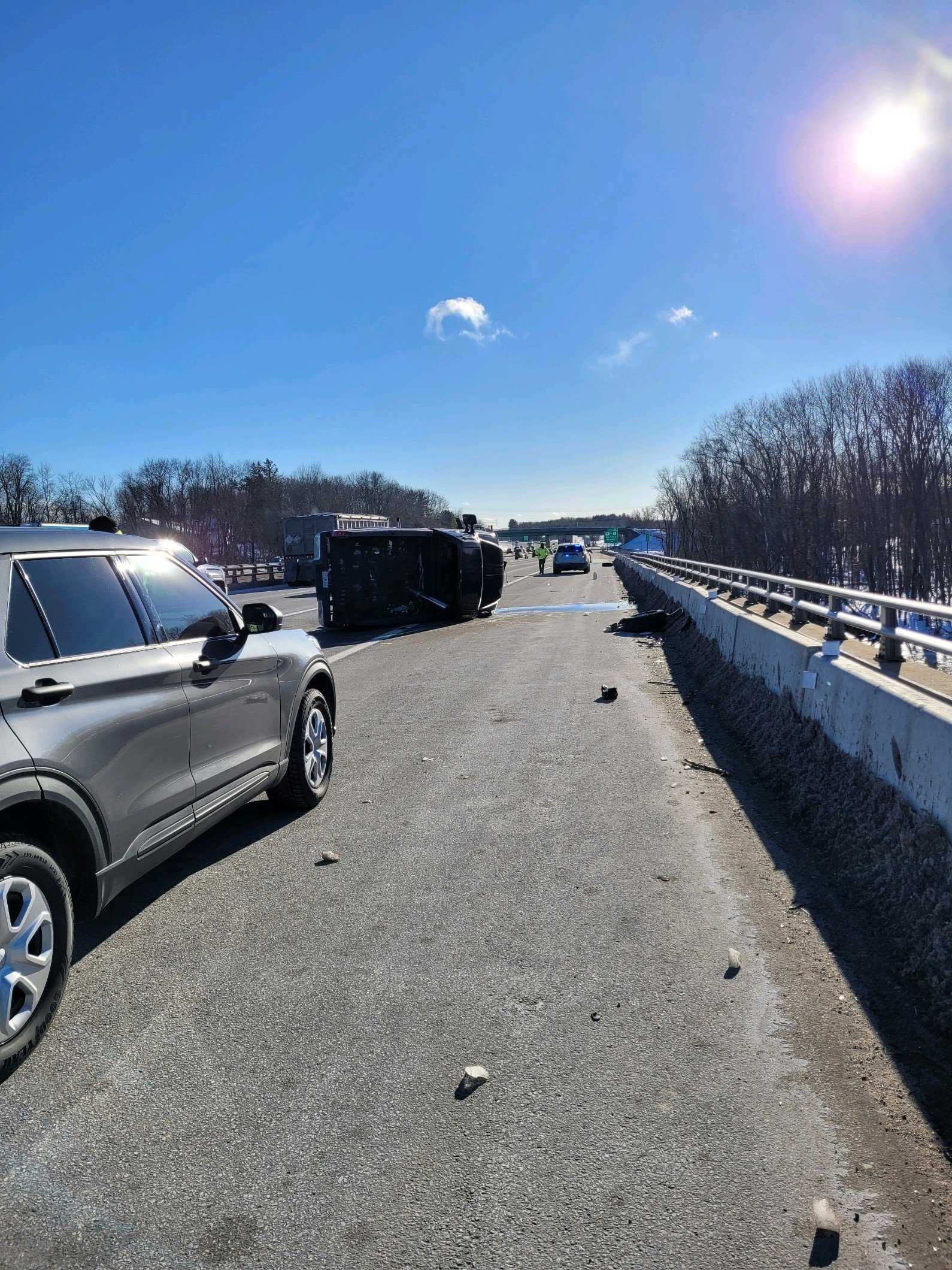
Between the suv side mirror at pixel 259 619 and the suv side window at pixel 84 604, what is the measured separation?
1.21 metres

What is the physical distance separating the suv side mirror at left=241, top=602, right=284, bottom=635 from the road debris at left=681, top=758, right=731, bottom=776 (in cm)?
357

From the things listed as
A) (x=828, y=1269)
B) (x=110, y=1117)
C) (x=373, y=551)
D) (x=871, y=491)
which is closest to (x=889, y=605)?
(x=828, y=1269)

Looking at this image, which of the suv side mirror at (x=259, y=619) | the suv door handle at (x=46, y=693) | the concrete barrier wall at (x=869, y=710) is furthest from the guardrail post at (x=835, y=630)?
the suv door handle at (x=46, y=693)

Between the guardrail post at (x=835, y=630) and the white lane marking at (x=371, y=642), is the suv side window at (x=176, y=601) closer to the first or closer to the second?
the guardrail post at (x=835, y=630)

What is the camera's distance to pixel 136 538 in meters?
4.35

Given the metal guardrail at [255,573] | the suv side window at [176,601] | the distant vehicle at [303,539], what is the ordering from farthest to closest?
the metal guardrail at [255,573] → the distant vehicle at [303,539] → the suv side window at [176,601]

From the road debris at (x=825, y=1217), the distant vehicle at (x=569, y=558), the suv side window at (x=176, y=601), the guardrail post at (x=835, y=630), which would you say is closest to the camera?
the road debris at (x=825, y=1217)

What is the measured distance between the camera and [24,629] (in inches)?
128

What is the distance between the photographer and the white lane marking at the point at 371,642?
48.1 ft

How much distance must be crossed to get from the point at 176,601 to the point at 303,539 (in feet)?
130

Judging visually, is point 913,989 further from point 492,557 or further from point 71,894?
point 492,557

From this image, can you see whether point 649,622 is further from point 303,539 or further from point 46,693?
point 303,539

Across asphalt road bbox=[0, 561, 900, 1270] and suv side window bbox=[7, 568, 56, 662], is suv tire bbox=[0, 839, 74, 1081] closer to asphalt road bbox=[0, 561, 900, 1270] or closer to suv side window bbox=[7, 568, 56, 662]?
asphalt road bbox=[0, 561, 900, 1270]

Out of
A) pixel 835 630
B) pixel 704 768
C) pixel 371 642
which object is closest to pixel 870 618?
pixel 835 630
